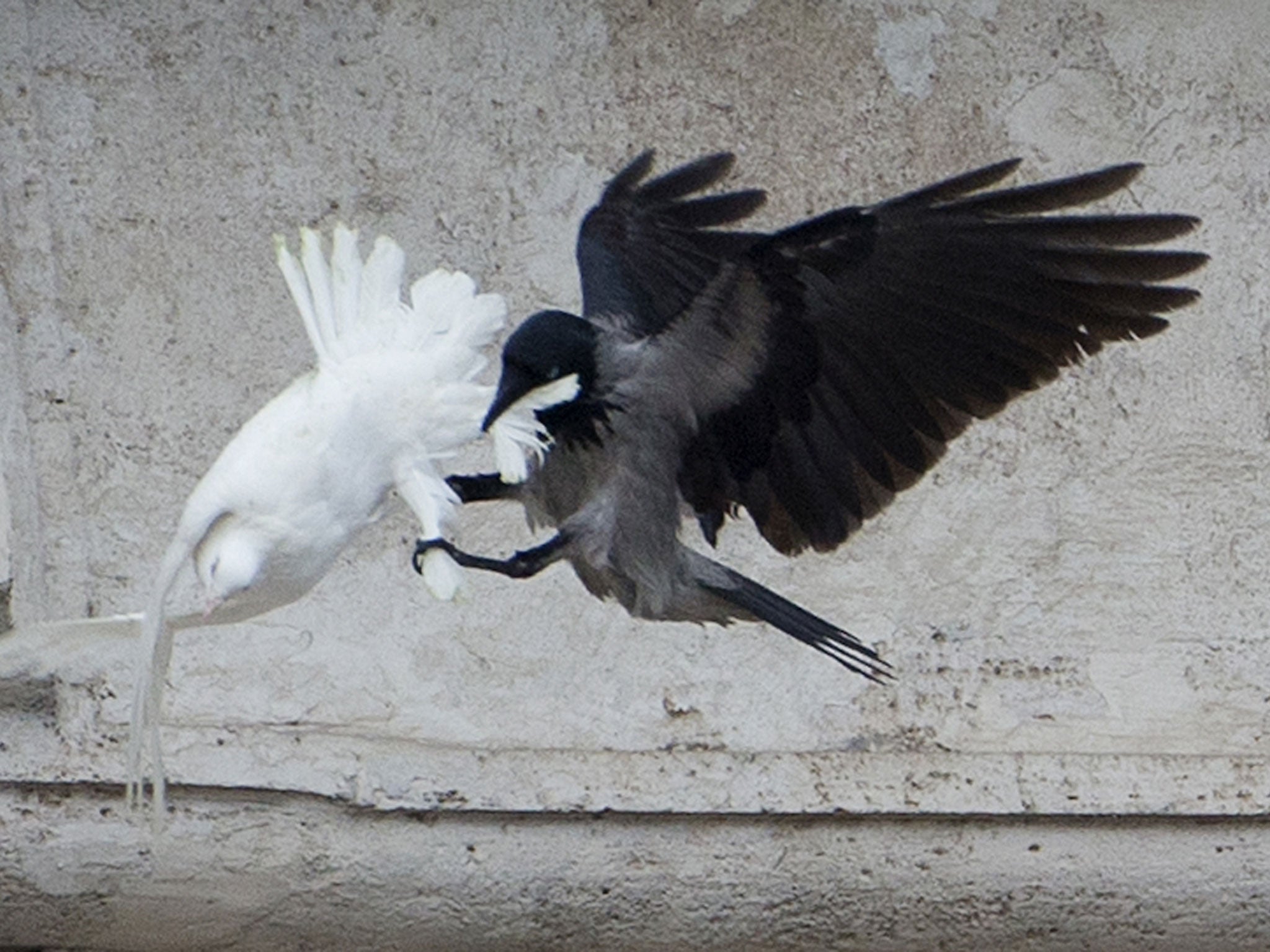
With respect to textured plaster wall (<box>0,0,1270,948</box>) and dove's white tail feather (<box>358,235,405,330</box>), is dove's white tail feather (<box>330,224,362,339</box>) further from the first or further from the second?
textured plaster wall (<box>0,0,1270,948</box>)

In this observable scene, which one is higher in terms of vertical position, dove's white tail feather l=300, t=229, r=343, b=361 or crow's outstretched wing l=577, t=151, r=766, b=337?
crow's outstretched wing l=577, t=151, r=766, b=337

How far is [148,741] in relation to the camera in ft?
5.11

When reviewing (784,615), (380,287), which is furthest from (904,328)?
(380,287)

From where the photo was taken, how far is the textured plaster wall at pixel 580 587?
1.67 metres

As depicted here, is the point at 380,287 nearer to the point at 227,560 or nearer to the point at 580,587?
the point at 227,560

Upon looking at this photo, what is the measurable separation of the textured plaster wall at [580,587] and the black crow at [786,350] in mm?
185

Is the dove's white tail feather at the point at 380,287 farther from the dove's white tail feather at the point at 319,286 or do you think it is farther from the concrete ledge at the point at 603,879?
the concrete ledge at the point at 603,879

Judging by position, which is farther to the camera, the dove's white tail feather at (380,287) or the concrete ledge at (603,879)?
the concrete ledge at (603,879)

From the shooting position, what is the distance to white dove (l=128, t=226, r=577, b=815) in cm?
128

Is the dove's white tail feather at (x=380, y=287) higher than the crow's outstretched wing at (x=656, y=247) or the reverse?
the reverse

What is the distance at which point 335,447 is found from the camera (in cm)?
129

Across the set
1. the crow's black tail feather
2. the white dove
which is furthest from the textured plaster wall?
the white dove

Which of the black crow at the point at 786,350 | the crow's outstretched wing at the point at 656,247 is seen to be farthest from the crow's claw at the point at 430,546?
the crow's outstretched wing at the point at 656,247

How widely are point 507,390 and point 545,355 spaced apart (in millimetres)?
45
